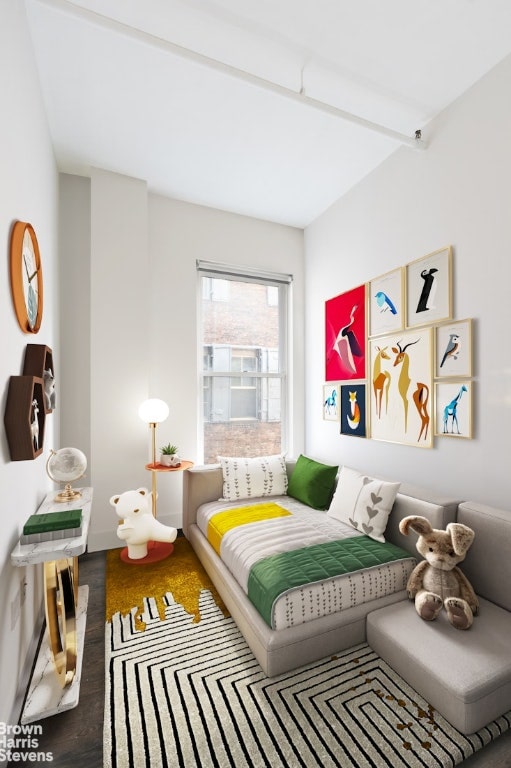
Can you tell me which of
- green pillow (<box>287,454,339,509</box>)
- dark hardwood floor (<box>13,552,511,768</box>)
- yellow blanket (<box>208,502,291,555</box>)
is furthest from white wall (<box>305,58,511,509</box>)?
dark hardwood floor (<box>13,552,511,768</box>)

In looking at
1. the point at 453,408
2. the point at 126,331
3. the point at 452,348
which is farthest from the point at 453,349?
the point at 126,331

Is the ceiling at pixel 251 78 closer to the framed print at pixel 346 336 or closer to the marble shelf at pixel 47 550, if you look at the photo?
the framed print at pixel 346 336

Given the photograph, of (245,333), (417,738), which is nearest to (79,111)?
(245,333)

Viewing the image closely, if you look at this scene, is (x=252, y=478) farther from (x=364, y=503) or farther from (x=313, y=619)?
(x=313, y=619)

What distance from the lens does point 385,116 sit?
237cm

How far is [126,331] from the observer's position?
308cm

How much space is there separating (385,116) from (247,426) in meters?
2.80

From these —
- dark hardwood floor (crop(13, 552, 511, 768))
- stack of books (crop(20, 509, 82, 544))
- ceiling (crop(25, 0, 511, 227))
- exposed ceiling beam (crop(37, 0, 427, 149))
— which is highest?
ceiling (crop(25, 0, 511, 227))

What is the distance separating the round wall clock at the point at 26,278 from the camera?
146 cm

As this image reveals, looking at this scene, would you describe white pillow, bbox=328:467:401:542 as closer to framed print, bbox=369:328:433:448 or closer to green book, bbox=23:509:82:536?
framed print, bbox=369:328:433:448

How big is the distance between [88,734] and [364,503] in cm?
171

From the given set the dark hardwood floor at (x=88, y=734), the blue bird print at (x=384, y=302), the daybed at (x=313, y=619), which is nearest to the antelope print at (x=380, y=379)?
the blue bird print at (x=384, y=302)

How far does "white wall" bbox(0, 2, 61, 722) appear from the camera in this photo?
1.32 metres

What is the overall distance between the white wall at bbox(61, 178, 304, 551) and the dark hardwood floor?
1.42 m
